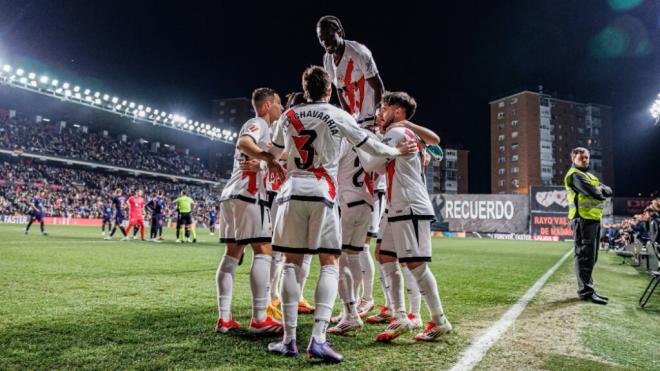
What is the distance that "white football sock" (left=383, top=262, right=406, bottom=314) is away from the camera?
4.29 m

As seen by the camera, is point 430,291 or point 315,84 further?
point 430,291

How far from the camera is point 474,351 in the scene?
11.5ft

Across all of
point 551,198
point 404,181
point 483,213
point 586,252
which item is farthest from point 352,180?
point 483,213

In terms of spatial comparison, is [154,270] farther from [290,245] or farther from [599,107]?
[599,107]

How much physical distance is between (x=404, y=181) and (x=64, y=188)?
46.6 meters

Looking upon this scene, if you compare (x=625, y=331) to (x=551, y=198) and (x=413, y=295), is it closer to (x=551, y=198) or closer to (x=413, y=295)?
(x=413, y=295)

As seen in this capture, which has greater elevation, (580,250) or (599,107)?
(599,107)

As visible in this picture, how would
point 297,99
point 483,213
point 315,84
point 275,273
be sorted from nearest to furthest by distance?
point 315,84 < point 297,99 < point 275,273 < point 483,213

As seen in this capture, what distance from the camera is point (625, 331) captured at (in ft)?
14.8

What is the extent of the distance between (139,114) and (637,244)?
1935 inches

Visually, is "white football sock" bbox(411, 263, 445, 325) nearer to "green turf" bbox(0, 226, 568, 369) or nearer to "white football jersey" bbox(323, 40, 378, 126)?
"green turf" bbox(0, 226, 568, 369)

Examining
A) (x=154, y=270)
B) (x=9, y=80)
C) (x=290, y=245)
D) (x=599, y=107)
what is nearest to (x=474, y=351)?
(x=290, y=245)

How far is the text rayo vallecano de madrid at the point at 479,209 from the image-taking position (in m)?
37.9

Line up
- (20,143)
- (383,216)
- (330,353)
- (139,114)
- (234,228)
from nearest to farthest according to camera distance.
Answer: (330,353), (234,228), (383,216), (20,143), (139,114)
